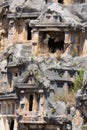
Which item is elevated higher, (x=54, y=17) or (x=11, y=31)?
(x=54, y=17)

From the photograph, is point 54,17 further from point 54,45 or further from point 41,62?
point 41,62

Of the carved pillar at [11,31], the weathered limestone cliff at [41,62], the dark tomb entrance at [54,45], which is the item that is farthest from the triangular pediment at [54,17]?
the carved pillar at [11,31]

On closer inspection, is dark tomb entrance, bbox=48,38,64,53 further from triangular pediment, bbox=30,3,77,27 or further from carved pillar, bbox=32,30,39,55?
triangular pediment, bbox=30,3,77,27

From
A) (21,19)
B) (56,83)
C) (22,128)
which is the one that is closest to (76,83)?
(56,83)

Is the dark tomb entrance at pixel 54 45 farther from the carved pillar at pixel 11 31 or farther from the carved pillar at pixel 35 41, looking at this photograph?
the carved pillar at pixel 11 31

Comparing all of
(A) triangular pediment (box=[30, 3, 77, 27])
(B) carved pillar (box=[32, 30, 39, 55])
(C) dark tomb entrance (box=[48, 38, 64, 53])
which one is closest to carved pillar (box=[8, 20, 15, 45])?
(B) carved pillar (box=[32, 30, 39, 55])

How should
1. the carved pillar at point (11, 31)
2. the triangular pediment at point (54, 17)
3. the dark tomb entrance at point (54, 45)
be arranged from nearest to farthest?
the triangular pediment at point (54, 17)
the dark tomb entrance at point (54, 45)
the carved pillar at point (11, 31)

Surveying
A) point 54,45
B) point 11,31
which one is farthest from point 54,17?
point 11,31

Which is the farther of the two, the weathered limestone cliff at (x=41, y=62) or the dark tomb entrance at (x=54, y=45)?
the dark tomb entrance at (x=54, y=45)

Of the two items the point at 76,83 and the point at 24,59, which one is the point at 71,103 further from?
the point at 24,59

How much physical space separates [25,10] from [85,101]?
1946 cm

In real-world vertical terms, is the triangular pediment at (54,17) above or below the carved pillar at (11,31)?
above

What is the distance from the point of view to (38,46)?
61.2 metres

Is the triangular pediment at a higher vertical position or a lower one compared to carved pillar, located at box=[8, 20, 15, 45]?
higher
